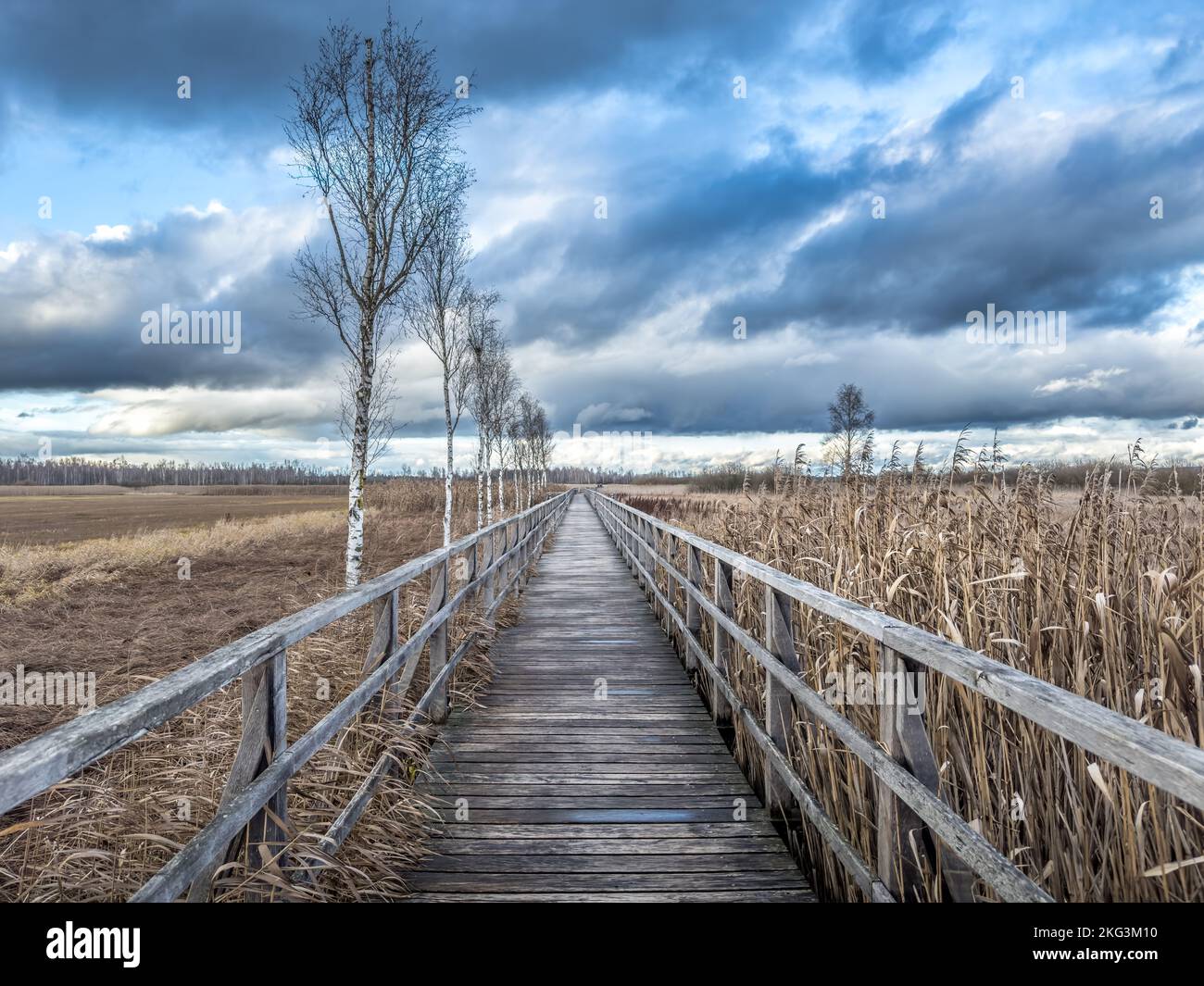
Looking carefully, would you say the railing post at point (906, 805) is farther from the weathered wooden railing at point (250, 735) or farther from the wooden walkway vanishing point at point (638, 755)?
the weathered wooden railing at point (250, 735)

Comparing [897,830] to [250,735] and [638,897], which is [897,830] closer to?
[638,897]

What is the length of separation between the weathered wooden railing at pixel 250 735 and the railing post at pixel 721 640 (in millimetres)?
2055

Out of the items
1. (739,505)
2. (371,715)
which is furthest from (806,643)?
(739,505)

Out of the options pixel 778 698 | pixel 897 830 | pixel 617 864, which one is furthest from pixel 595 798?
pixel 897 830

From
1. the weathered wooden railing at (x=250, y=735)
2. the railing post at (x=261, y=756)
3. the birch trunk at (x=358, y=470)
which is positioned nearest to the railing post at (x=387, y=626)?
the weathered wooden railing at (x=250, y=735)

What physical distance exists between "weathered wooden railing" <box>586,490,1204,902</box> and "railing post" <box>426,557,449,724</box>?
6.75ft

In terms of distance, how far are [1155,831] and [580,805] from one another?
104 inches

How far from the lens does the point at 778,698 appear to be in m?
3.32

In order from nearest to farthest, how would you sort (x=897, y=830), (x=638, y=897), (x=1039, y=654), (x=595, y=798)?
(x=897, y=830), (x=1039, y=654), (x=638, y=897), (x=595, y=798)

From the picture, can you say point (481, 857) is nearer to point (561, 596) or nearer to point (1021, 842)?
point (1021, 842)

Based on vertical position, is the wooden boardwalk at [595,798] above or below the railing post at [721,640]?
below

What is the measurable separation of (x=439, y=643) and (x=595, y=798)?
1.68m

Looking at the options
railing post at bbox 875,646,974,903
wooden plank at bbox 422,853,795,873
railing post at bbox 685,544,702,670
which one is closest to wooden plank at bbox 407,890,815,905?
wooden plank at bbox 422,853,795,873

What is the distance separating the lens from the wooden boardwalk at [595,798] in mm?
2869
